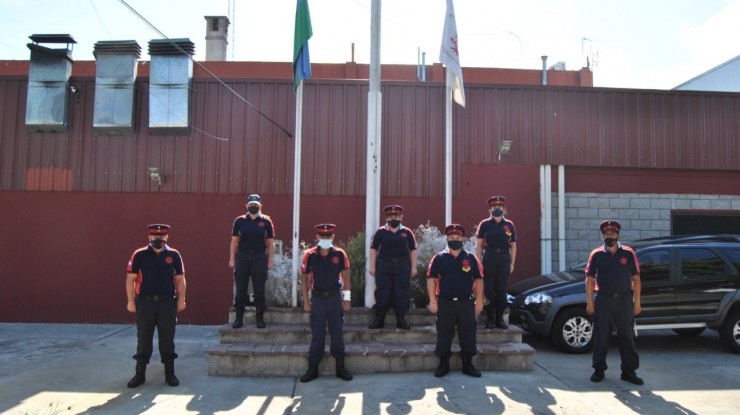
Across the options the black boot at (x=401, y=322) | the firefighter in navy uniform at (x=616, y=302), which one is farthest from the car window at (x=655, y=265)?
the black boot at (x=401, y=322)

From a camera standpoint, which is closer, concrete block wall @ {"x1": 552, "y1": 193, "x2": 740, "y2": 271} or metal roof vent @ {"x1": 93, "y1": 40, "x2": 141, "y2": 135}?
metal roof vent @ {"x1": 93, "y1": 40, "x2": 141, "y2": 135}

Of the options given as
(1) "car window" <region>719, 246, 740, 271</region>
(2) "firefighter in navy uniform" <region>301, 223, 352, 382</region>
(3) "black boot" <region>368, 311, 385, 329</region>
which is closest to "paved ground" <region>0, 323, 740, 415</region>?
(2) "firefighter in navy uniform" <region>301, 223, 352, 382</region>

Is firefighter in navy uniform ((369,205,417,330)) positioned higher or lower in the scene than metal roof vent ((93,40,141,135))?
lower

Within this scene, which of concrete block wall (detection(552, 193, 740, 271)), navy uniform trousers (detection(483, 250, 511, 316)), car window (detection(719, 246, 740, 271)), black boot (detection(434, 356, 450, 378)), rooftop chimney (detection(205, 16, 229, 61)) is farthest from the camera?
rooftop chimney (detection(205, 16, 229, 61))

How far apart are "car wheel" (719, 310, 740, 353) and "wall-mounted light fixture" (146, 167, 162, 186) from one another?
990 cm

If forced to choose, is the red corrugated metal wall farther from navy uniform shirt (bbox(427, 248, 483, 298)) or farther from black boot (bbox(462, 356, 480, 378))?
black boot (bbox(462, 356, 480, 378))

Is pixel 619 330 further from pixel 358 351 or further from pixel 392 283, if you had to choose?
pixel 358 351

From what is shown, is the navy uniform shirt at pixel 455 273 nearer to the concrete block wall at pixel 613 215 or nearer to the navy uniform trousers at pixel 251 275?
the navy uniform trousers at pixel 251 275

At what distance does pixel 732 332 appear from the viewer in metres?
8.25

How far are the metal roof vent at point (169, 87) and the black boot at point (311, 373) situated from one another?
20.5ft

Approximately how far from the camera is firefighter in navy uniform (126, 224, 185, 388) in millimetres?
6383

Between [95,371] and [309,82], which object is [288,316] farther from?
[309,82]

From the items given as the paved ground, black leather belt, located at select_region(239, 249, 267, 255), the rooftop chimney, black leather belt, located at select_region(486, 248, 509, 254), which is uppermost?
the rooftop chimney

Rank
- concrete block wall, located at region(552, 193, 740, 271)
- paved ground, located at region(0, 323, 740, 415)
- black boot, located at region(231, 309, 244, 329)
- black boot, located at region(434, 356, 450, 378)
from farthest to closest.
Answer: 1. concrete block wall, located at region(552, 193, 740, 271)
2. black boot, located at region(231, 309, 244, 329)
3. black boot, located at region(434, 356, 450, 378)
4. paved ground, located at region(0, 323, 740, 415)
